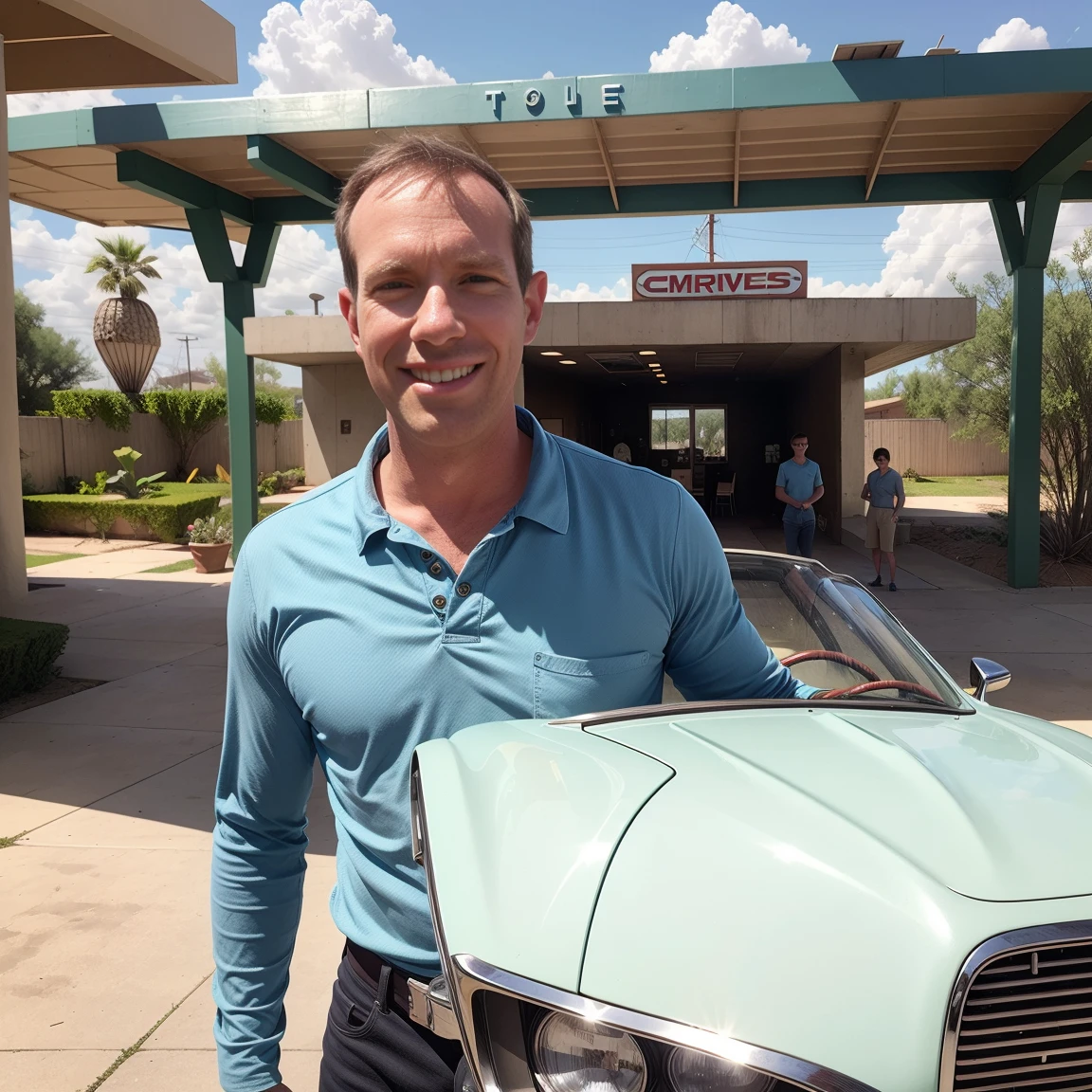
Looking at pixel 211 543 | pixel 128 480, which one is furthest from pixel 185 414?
pixel 211 543

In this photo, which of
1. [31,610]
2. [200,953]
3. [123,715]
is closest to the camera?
[200,953]

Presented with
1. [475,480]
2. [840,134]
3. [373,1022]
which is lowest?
[373,1022]

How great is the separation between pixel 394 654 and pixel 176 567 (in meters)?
15.8

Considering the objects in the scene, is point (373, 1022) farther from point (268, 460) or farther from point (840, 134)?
point (268, 460)

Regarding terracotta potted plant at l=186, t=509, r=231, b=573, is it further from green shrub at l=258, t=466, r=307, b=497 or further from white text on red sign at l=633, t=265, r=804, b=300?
green shrub at l=258, t=466, r=307, b=497

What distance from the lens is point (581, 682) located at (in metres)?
1.51

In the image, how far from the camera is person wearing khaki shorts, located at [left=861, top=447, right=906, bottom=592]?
12.5 m

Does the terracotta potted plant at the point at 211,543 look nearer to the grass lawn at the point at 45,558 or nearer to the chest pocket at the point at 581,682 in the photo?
the grass lawn at the point at 45,558

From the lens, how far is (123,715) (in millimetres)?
7207

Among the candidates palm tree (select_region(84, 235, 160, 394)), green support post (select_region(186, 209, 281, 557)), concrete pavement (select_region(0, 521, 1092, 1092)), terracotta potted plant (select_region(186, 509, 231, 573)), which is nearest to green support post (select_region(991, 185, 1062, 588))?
concrete pavement (select_region(0, 521, 1092, 1092))

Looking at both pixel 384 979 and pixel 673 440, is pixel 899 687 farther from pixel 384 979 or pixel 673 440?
pixel 673 440

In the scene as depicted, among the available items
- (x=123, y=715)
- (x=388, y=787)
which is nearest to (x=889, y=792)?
(x=388, y=787)

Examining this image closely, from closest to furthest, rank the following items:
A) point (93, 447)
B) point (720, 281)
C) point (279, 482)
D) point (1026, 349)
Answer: point (1026, 349) → point (720, 281) → point (93, 447) → point (279, 482)

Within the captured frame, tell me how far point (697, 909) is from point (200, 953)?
10.8 ft
